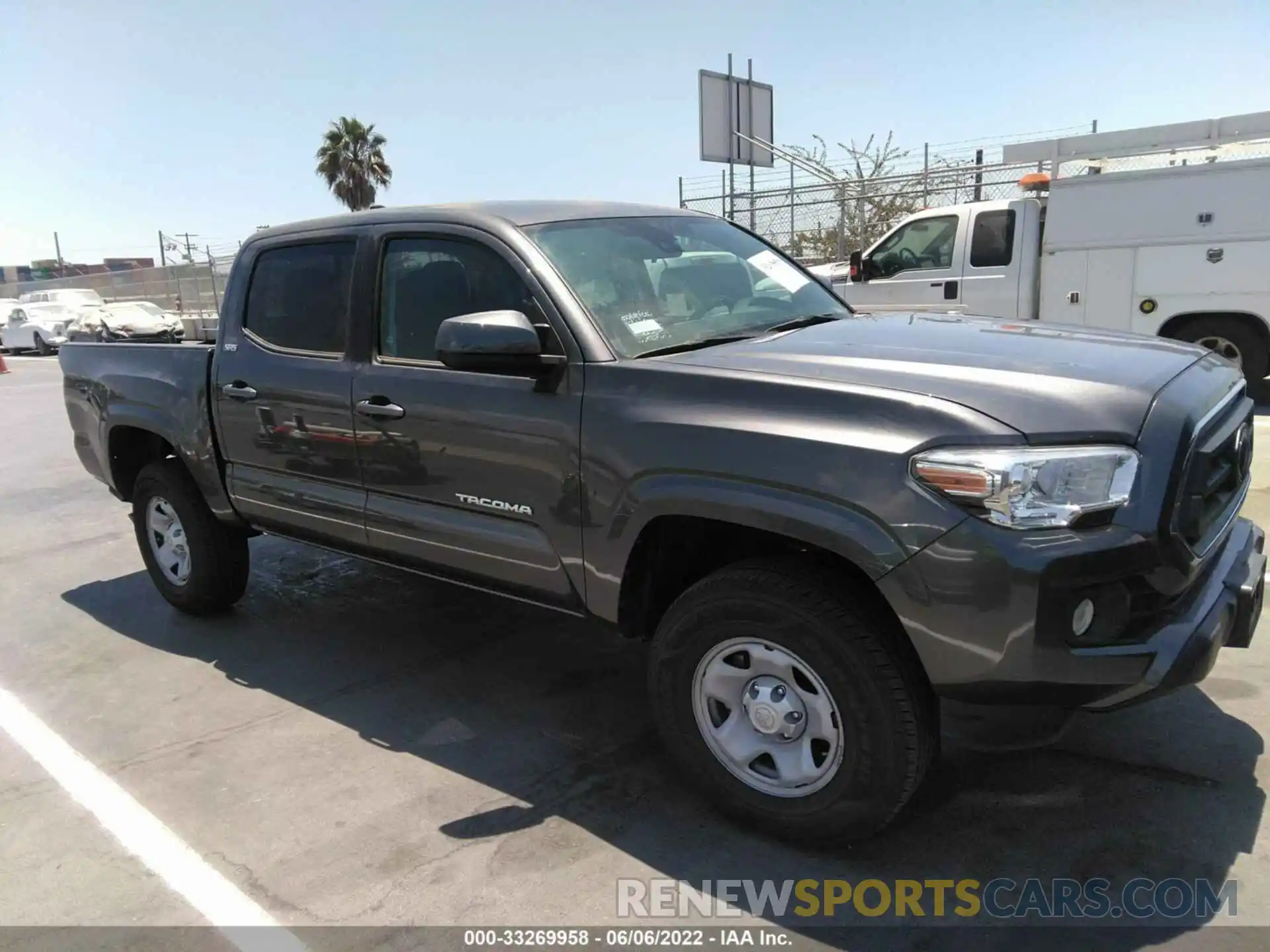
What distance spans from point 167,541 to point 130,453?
60 centimetres

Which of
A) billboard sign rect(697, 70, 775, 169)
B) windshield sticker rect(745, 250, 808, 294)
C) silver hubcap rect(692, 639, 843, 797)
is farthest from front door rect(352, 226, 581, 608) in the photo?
billboard sign rect(697, 70, 775, 169)

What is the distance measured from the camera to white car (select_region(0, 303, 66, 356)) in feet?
88.0

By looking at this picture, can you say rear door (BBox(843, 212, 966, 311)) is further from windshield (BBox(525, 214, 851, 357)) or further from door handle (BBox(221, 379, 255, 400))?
door handle (BBox(221, 379, 255, 400))

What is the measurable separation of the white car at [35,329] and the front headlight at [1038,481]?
29521 mm

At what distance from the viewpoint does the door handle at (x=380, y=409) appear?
3559 millimetres

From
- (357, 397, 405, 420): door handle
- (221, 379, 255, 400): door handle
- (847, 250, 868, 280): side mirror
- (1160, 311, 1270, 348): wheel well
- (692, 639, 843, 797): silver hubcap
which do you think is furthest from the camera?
(847, 250, 868, 280): side mirror

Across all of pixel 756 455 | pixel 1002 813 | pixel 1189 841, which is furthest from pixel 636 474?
pixel 1189 841

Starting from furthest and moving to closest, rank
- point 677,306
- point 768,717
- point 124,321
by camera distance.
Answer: point 124,321 < point 677,306 < point 768,717

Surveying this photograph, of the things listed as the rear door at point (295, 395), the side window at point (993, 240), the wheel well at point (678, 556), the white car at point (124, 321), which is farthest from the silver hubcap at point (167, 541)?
the white car at point (124, 321)

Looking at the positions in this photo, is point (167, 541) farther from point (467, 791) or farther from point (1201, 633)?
point (1201, 633)

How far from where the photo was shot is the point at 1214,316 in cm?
916

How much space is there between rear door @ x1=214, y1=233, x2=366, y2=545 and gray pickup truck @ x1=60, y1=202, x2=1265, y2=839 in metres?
0.02

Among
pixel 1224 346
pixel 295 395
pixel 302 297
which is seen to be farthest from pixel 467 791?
pixel 1224 346

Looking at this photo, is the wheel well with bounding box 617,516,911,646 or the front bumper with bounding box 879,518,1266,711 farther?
the wheel well with bounding box 617,516,911,646
